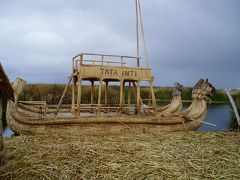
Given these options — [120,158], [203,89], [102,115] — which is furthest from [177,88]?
[120,158]

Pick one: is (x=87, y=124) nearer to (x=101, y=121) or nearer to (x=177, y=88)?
(x=101, y=121)

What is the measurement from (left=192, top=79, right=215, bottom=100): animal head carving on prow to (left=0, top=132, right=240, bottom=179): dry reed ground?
3904mm

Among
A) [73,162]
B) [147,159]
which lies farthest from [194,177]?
[73,162]

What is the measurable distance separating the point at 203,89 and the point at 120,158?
8.49m

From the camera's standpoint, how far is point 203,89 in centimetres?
1469

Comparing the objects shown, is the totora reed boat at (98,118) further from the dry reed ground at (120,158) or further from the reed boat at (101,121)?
the dry reed ground at (120,158)

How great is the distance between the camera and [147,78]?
14531mm

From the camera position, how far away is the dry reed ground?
6793 mm

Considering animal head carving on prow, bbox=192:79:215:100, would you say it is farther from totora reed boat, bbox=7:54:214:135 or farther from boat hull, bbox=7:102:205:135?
boat hull, bbox=7:102:205:135

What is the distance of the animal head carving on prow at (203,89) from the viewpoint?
572 inches

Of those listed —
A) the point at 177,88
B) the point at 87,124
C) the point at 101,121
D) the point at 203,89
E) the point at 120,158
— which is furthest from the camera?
the point at 177,88

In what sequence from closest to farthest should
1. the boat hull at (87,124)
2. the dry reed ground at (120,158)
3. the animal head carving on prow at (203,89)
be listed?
the dry reed ground at (120,158) < the boat hull at (87,124) < the animal head carving on prow at (203,89)

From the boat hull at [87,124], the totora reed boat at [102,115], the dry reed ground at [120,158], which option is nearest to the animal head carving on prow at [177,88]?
the totora reed boat at [102,115]

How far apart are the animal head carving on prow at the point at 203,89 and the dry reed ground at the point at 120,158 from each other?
390 centimetres
